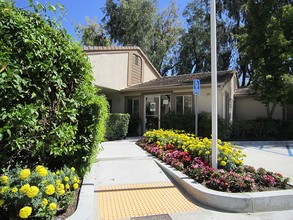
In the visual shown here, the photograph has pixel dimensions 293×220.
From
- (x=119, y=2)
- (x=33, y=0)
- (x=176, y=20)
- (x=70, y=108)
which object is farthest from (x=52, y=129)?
(x=176, y=20)

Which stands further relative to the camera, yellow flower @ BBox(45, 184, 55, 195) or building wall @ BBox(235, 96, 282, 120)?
building wall @ BBox(235, 96, 282, 120)

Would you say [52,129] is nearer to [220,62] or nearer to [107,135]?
[107,135]

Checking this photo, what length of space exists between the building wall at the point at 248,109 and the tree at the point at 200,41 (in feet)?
28.5

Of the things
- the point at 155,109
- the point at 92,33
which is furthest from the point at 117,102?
the point at 92,33

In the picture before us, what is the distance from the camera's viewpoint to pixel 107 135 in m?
12.7

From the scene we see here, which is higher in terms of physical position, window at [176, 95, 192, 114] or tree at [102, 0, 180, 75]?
tree at [102, 0, 180, 75]

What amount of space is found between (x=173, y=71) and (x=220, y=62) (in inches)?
243

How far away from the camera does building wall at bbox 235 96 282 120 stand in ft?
56.0

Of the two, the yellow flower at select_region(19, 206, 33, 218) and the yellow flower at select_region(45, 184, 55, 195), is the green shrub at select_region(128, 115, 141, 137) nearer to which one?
the yellow flower at select_region(45, 184, 55, 195)

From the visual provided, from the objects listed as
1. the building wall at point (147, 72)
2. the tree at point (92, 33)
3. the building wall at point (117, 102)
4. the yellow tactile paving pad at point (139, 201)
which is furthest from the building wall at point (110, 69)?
the tree at point (92, 33)

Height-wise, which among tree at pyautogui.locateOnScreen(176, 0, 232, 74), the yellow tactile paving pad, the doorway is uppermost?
tree at pyautogui.locateOnScreen(176, 0, 232, 74)

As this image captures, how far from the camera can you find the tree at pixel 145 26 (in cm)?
2494

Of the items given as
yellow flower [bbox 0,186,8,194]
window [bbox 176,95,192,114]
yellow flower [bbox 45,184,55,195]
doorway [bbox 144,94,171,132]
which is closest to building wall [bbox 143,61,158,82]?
doorway [bbox 144,94,171,132]

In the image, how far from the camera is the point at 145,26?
2508 cm
